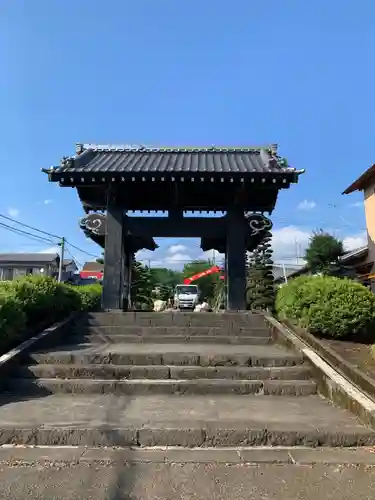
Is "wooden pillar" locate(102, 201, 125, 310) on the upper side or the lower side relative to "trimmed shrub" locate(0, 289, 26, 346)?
upper

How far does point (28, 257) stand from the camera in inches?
1775

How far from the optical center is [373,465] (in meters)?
3.09

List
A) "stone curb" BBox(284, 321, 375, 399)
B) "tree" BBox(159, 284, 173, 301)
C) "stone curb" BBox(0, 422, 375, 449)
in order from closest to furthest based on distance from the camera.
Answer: "stone curb" BBox(0, 422, 375, 449) < "stone curb" BBox(284, 321, 375, 399) < "tree" BBox(159, 284, 173, 301)

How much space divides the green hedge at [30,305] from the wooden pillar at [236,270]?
3.91 m

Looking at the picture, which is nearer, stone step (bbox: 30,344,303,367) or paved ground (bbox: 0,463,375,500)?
paved ground (bbox: 0,463,375,500)

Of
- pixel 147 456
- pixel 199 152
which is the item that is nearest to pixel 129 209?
pixel 199 152

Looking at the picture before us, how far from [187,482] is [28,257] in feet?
152

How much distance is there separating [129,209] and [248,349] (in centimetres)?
635

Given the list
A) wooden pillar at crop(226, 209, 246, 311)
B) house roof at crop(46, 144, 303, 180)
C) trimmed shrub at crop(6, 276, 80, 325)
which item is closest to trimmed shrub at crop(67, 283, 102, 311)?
trimmed shrub at crop(6, 276, 80, 325)

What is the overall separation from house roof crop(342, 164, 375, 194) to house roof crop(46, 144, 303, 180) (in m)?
5.36

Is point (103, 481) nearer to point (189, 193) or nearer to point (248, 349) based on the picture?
point (248, 349)

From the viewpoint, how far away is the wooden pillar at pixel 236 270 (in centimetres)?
982

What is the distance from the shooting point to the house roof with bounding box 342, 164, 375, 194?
49.1 feet

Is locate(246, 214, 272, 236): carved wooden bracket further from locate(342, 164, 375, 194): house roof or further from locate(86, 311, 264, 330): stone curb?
locate(342, 164, 375, 194): house roof
